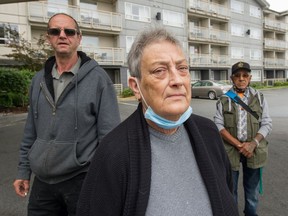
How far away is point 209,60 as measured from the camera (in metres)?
30.6

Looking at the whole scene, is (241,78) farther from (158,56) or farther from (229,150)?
(158,56)

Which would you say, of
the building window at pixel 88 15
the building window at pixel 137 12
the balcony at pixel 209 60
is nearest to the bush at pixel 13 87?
the building window at pixel 88 15

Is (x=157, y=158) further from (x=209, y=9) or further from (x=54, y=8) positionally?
(x=209, y=9)

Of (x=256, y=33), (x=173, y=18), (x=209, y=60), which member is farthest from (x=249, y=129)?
(x=256, y=33)

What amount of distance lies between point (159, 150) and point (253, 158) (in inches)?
73.6

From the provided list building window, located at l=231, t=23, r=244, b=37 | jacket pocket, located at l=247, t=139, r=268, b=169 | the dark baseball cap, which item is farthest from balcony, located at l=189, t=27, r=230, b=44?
jacket pocket, located at l=247, t=139, r=268, b=169

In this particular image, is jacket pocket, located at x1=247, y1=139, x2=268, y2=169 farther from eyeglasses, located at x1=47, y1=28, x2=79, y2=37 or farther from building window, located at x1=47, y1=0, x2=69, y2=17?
building window, located at x1=47, y1=0, x2=69, y2=17

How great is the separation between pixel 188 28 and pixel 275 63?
65.3 feet

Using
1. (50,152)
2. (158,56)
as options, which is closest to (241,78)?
(158,56)

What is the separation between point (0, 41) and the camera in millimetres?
18562

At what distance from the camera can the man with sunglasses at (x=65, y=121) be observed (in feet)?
6.38

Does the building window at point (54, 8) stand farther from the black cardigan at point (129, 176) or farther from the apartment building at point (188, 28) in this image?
the black cardigan at point (129, 176)

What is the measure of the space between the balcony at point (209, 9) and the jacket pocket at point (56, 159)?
3014 centimetres

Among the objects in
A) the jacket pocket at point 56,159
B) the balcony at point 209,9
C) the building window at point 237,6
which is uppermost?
the building window at point 237,6
